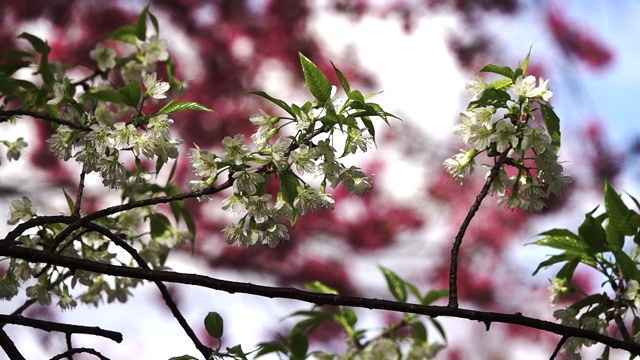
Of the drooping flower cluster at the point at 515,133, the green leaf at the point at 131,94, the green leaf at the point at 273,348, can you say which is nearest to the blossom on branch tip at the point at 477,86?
the drooping flower cluster at the point at 515,133

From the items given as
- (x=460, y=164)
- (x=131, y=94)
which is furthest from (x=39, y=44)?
(x=460, y=164)

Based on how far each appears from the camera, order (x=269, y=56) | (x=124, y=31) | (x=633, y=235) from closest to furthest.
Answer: (x=633, y=235)
(x=124, y=31)
(x=269, y=56)

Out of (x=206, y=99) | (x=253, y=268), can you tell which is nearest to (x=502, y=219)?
(x=253, y=268)

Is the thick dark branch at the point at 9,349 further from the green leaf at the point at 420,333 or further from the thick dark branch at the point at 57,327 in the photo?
the green leaf at the point at 420,333

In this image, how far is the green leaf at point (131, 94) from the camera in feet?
2.88

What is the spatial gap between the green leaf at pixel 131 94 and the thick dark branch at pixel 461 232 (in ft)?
1.18

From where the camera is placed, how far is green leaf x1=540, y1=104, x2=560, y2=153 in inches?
37.5

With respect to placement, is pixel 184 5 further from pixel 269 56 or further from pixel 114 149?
pixel 114 149

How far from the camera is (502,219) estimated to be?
3.96 meters

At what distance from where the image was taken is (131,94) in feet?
2.90

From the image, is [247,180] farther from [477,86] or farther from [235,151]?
[477,86]

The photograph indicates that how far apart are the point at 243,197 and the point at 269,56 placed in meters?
2.99

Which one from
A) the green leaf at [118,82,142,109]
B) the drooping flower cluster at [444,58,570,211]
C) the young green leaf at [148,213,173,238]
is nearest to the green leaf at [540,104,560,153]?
the drooping flower cluster at [444,58,570,211]

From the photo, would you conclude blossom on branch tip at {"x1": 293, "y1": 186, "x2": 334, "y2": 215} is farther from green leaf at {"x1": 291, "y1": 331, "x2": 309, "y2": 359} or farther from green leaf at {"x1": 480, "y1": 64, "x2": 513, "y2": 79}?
green leaf at {"x1": 291, "y1": 331, "x2": 309, "y2": 359}
